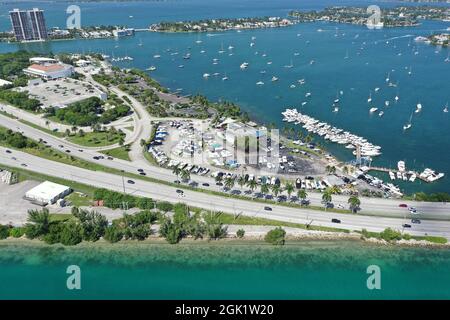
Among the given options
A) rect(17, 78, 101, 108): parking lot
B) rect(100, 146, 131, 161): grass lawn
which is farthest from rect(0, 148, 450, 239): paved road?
rect(17, 78, 101, 108): parking lot

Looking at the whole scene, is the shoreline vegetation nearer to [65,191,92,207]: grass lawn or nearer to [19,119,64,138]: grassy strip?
[65,191,92,207]: grass lawn

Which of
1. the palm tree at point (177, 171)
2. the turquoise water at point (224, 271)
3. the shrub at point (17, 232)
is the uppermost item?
the palm tree at point (177, 171)

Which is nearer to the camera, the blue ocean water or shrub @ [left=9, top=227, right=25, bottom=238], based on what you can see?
shrub @ [left=9, top=227, right=25, bottom=238]

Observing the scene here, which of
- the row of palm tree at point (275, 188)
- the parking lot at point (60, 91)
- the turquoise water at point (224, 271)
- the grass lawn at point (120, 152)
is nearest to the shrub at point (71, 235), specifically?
the turquoise water at point (224, 271)

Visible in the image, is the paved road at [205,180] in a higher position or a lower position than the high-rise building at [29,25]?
lower

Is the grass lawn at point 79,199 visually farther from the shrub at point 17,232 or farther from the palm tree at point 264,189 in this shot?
the palm tree at point 264,189

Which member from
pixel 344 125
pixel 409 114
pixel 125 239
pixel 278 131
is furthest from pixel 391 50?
pixel 125 239

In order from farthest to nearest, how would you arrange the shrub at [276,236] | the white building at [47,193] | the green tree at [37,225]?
the white building at [47,193] → the green tree at [37,225] → the shrub at [276,236]

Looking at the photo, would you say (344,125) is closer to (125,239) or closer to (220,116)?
(220,116)
